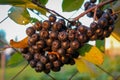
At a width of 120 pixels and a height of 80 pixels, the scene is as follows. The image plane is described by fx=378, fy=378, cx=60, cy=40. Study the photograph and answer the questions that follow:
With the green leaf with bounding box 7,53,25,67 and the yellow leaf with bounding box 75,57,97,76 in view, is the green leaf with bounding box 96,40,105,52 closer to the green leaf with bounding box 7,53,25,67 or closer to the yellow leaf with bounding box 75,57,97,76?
the yellow leaf with bounding box 75,57,97,76

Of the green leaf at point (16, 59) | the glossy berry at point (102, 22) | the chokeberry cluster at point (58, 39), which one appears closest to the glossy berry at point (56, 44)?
the chokeberry cluster at point (58, 39)

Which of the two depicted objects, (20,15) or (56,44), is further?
(20,15)

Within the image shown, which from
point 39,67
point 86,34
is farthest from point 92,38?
point 39,67

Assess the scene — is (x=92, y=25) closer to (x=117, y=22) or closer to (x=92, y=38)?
(x=92, y=38)

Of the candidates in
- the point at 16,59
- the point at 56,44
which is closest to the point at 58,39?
the point at 56,44

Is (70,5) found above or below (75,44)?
above

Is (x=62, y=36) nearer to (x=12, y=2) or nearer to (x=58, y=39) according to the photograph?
(x=58, y=39)

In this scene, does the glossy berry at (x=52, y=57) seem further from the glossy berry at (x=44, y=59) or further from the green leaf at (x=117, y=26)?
the green leaf at (x=117, y=26)
